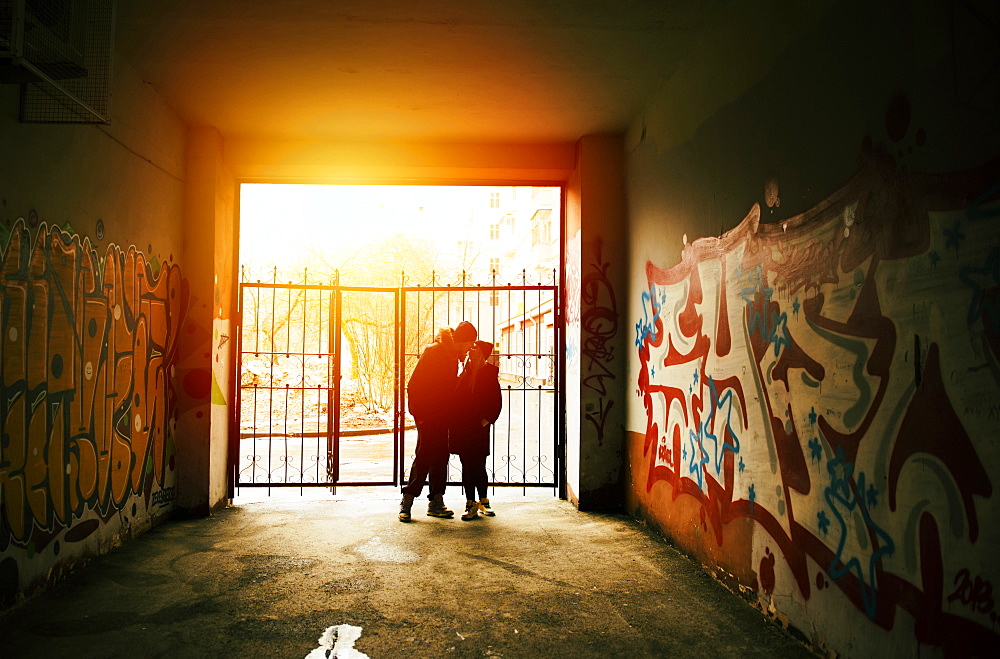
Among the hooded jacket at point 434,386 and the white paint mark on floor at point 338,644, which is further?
the hooded jacket at point 434,386

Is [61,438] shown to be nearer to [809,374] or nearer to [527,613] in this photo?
[527,613]

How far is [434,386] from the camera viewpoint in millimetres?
6379

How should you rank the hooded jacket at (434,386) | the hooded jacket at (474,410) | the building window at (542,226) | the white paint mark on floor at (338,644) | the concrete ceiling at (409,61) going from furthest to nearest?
the building window at (542,226), the hooded jacket at (474,410), the hooded jacket at (434,386), the concrete ceiling at (409,61), the white paint mark on floor at (338,644)

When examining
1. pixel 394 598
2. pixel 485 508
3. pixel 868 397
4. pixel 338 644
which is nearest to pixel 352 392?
pixel 485 508

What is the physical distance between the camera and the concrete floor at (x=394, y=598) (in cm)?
352

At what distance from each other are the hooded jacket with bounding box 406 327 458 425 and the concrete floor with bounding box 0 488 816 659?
1.02 meters

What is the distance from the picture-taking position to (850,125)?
3178 mm

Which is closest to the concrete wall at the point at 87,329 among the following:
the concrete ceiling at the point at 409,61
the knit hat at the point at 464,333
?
the concrete ceiling at the point at 409,61

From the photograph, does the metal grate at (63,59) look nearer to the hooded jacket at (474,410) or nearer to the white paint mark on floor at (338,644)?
the white paint mark on floor at (338,644)

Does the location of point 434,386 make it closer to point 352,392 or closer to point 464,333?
point 464,333

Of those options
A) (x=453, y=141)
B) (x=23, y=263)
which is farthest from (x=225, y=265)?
(x=23, y=263)

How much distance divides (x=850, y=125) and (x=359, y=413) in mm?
12547

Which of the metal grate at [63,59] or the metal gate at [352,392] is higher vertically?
the metal grate at [63,59]

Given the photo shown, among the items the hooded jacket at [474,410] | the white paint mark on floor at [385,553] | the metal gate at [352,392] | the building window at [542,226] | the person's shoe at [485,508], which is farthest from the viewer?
the building window at [542,226]
